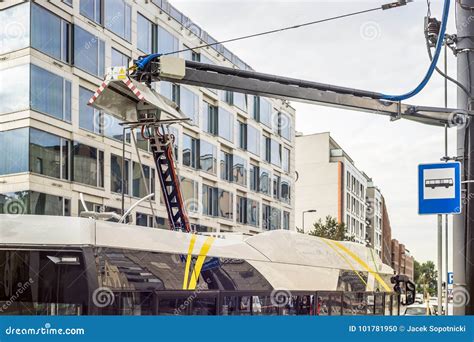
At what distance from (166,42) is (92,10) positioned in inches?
261

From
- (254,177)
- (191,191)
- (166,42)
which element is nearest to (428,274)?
(191,191)

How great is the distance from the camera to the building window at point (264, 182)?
4627cm

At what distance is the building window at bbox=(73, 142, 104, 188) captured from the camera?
3014 centimetres

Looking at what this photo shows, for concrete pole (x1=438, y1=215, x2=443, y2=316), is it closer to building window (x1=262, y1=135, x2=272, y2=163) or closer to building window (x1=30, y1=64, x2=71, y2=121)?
building window (x1=30, y1=64, x2=71, y2=121)

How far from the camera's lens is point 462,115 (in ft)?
29.3

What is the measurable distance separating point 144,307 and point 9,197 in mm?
20824

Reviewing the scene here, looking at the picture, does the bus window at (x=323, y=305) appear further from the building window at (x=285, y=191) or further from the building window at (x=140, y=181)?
the building window at (x=285, y=191)

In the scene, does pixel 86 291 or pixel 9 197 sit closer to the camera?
pixel 86 291

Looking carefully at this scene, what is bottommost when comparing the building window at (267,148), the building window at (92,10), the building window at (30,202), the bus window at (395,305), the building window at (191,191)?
the bus window at (395,305)

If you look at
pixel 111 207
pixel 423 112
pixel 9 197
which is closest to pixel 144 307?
pixel 423 112

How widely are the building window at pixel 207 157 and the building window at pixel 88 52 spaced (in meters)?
9.89

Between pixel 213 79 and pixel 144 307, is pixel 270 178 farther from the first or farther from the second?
pixel 144 307

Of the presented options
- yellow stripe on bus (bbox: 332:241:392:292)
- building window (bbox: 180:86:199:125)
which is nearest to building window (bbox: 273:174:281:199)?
building window (bbox: 180:86:199:125)

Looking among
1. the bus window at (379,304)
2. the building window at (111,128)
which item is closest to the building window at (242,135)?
the building window at (111,128)
